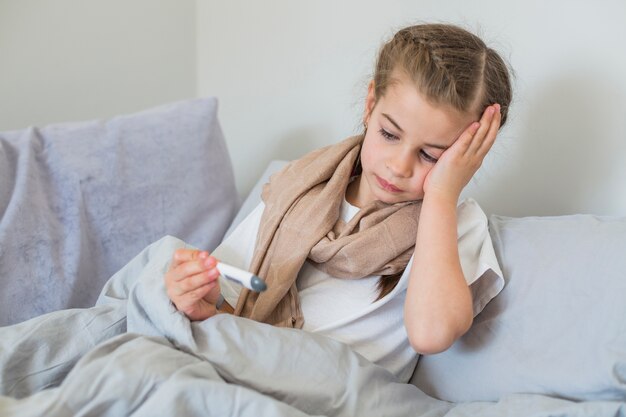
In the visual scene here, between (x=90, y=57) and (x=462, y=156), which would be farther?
(x=90, y=57)

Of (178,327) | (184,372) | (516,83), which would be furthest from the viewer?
(516,83)

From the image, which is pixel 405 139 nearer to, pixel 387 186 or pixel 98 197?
pixel 387 186

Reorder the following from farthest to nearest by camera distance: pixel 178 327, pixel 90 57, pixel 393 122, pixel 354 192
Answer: pixel 90 57 → pixel 354 192 → pixel 393 122 → pixel 178 327

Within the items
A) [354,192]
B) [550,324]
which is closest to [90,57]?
[354,192]

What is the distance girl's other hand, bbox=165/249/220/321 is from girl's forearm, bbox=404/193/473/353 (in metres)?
0.27

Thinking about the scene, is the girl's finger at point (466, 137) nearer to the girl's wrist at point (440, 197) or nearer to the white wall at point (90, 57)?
the girl's wrist at point (440, 197)

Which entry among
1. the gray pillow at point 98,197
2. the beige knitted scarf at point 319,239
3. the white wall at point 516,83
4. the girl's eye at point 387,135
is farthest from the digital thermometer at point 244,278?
the white wall at point 516,83

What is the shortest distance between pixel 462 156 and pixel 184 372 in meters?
0.48

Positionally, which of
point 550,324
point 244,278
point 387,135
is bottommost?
point 550,324

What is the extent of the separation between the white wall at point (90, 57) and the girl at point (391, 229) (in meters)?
0.69

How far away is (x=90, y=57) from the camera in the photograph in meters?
1.53

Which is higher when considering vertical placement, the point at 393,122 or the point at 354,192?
the point at 393,122

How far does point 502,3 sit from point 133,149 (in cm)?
75

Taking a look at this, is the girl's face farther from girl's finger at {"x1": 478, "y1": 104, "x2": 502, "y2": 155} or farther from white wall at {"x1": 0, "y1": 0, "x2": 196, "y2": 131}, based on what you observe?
white wall at {"x1": 0, "y1": 0, "x2": 196, "y2": 131}
